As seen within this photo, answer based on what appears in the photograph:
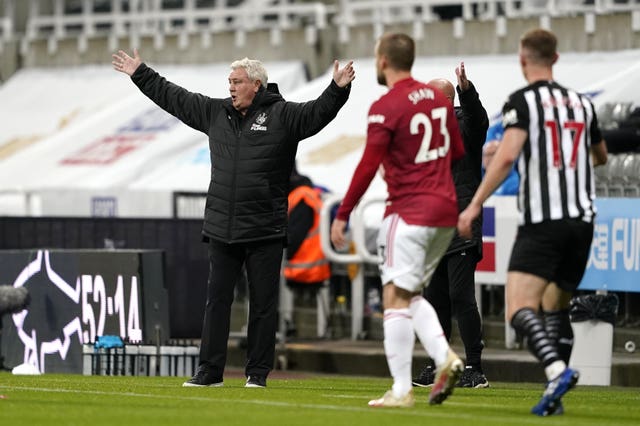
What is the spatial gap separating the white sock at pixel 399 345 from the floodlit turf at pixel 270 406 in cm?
15

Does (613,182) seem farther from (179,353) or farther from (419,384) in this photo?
(419,384)

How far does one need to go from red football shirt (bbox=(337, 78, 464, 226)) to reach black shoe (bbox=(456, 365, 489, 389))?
2.80m

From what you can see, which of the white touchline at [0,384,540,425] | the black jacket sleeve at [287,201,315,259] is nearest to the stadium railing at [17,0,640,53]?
the black jacket sleeve at [287,201,315,259]

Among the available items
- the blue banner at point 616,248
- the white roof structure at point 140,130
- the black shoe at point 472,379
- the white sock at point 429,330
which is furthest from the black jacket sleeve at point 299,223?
the white sock at point 429,330

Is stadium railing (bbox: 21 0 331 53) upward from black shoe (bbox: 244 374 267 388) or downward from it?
upward

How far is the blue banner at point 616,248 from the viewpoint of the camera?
1775 cm

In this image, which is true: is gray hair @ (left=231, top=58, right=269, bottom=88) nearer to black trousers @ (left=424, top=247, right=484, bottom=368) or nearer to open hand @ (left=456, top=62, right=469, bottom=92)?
open hand @ (left=456, top=62, right=469, bottom=92)

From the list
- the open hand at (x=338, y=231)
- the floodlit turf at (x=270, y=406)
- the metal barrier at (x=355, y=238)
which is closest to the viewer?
the floodlit turf at (x=270, y=406)

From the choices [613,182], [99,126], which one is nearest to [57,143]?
[99,126]

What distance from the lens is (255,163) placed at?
1318cm

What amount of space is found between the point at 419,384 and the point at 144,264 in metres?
3.98

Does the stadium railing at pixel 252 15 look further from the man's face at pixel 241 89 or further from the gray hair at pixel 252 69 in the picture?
the man's face at pixel 241 89

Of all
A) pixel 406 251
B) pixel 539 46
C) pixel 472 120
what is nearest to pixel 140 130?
pixel 472 120

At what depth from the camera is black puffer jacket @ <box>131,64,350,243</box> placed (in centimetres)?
1317
